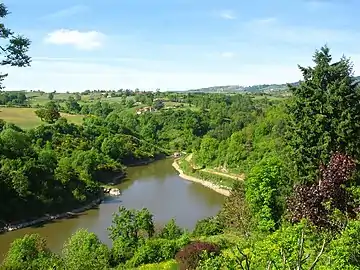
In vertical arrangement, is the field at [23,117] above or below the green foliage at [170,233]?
above

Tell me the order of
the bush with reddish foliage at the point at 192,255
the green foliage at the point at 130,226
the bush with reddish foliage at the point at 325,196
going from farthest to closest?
the green foliage at the point at 130,226 → the bush with reddish foliage at the point at 192,255 → the bush with reddish foliage at the point at 325,196

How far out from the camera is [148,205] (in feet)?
125

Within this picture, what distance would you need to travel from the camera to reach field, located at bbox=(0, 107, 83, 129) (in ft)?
188

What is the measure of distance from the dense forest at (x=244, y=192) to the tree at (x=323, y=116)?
0.03 metres

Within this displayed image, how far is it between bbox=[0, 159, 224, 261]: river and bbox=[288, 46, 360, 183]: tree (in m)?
16.7

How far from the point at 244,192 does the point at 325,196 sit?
15254 mm

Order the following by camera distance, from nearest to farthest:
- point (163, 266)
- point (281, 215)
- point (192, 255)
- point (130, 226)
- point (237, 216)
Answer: point (192, 255) → point (163, 266) → point (281, 215) → point (237, 216) → point (130, 226)

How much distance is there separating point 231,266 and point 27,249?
548 inches

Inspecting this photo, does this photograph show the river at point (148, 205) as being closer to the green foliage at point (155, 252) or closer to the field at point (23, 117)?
the green foliage at point (155, 252)

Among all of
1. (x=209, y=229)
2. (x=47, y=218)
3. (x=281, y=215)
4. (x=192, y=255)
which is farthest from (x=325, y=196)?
(x=47, y=218)

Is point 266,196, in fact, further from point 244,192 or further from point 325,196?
point 325,196

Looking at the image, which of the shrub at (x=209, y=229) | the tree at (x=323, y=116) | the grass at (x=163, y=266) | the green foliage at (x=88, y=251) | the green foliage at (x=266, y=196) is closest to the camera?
the tree at (x=323, y=116)

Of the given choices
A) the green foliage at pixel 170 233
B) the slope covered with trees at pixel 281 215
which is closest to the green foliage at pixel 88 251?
the slope covered with trees at pixel 281 215

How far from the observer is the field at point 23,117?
57.4m
